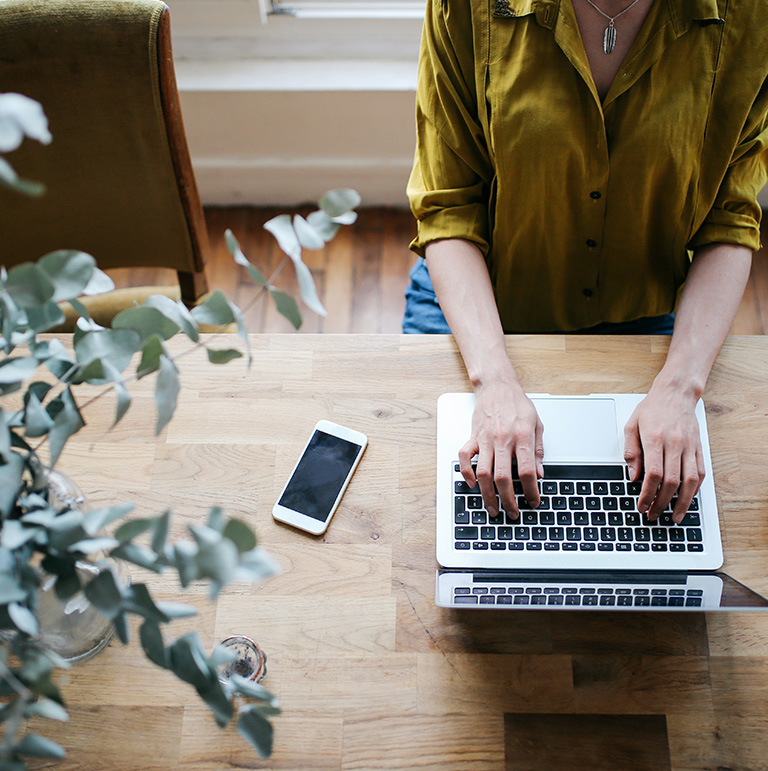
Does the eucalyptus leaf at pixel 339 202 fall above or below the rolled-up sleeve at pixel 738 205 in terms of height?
above

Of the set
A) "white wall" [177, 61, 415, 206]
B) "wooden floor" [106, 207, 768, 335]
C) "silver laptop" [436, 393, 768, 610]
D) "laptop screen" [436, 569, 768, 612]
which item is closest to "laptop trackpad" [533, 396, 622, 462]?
"silver laptop" [436, 393, 768, 610]

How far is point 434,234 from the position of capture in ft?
3.47

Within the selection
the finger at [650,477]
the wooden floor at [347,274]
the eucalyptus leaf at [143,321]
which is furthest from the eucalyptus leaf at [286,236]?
the wooden floor at [347,274]

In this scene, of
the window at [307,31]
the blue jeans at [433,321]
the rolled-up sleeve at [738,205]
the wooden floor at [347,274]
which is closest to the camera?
the rolled-up sleeve at [738,205]

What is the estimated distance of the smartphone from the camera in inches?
34.8

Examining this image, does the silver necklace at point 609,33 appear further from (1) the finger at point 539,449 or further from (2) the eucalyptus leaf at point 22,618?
(2) the eucalyptus leaf at point 22,618

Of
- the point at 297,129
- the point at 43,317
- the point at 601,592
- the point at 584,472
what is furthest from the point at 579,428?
the point at 297,129

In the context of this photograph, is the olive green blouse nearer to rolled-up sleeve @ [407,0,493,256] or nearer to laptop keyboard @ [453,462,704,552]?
rolled-up sleeve @ [407,0,493,256]

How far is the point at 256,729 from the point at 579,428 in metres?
0.58

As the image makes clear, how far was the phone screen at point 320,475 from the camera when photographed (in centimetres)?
89

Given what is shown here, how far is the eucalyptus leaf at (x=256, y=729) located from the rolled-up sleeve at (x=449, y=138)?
73cm

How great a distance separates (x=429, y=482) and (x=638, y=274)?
510 mm

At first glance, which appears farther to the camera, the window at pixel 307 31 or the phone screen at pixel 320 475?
the window at pixel 307 31

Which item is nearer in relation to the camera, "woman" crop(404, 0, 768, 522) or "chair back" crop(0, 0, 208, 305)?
"woman" crop(404, 0, 768, 522)
